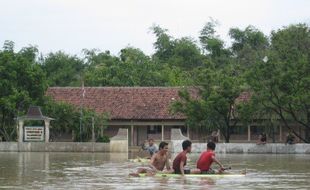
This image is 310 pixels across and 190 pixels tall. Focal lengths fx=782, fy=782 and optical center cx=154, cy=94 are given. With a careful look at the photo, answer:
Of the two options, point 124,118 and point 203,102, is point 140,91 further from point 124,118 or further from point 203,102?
point 203,102

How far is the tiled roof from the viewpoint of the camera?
64.8 m

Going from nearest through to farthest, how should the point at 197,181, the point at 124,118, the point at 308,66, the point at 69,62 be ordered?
the point at 197,181 → the point at 308,66 → the point at 124,118 → the point at 69,62

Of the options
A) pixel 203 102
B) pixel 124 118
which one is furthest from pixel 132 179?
pixel 124 118

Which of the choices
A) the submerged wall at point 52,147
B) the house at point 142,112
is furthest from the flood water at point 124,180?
the house at point 142,112

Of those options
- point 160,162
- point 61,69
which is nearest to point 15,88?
point 61,69

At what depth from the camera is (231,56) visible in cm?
9025

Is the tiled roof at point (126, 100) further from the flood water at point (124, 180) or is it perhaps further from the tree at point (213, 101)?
the flood water at point (124, 180)

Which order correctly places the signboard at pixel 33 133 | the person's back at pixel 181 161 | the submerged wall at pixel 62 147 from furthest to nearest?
1. the signboard at pixel 33 133
2. the submerged wall at pixel 62 147
3. the person's back at pixel 181 161

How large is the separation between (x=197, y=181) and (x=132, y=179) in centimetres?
234

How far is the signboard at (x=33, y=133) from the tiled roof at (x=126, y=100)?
1168 centimetres

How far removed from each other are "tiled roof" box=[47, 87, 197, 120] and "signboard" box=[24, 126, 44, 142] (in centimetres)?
1168

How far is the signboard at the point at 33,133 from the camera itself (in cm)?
5325

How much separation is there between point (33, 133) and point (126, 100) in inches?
588

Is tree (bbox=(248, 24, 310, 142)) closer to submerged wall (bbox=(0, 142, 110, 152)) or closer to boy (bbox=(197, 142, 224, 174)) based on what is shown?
submerged wall (bbox=(0, 142, 110, 152))
